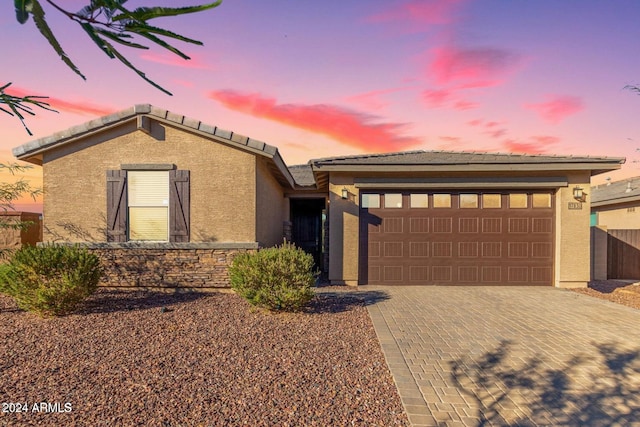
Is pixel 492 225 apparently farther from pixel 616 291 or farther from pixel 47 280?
pixel 47 280

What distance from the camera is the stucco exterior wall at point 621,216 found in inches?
498

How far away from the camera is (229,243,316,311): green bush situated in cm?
566

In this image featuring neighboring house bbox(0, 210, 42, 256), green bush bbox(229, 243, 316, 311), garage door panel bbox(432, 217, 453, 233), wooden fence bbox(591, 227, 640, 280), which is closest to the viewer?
green bush bbox(229, 243, 316, 311)

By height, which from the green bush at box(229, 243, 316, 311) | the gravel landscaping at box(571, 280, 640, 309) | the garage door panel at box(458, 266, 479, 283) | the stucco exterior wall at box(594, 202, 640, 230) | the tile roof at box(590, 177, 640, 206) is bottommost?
the gravel landscaping at box(571, 280, 640, 309)

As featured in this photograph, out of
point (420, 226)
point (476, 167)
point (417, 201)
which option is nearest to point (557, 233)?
point (476, 167)

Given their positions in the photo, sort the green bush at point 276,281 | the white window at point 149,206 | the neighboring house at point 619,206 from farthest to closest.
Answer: the neighboring house at point 619,206 < the white window at point 149,206 < the green bush at point 276,281

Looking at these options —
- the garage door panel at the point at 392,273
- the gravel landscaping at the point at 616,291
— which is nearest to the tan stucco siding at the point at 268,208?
the garage door panel at the point at 392,273

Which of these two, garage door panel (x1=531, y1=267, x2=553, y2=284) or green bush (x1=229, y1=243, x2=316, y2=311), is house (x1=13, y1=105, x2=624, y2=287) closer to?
garage door panel (x1=531, y1=267, x2=553, y2=284)

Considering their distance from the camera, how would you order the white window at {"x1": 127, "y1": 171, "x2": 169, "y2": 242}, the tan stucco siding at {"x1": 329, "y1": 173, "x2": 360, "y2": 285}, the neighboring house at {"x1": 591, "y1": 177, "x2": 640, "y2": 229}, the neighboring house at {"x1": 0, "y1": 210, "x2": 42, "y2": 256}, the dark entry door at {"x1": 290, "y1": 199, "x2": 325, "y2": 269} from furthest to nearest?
1. the dark entry door at {"x1": 290, "y1": 199, "x2": 325, "y2": 269}
2. the neighboring house at {"x1": 591, "y1": 177, "x2": 640, "y2": 229}
3. the tan stucco siding at {"x1": 329, "y1": 173, "x2": 360, "y2": 285}
4. the neighboring house at {"x1": 0, "y1": 210, "x2": 42, "y2": 256}
5. the white window at {"x1": 127, "y1": 171, "x2": 169, "y2": 242}

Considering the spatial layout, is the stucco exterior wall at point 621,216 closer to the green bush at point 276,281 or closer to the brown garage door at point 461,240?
the brown garage door at point 461,240

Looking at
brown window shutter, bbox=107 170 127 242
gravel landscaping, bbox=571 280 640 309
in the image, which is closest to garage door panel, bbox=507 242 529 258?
gravel landscaping, bbox=571 280 640 309

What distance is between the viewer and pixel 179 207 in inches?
291

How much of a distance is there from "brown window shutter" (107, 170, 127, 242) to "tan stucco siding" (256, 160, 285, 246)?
3.22 m

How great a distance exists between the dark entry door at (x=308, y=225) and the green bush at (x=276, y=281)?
724 cm
